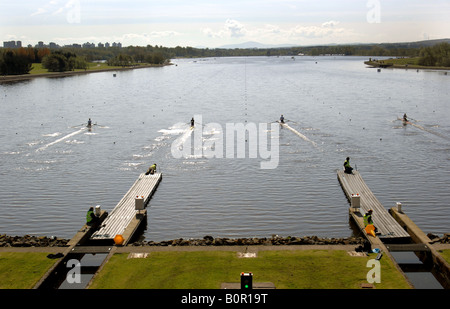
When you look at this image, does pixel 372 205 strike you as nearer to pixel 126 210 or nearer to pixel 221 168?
pixel 221 168

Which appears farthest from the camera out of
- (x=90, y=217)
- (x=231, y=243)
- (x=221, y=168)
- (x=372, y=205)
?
(x=221, y=168)

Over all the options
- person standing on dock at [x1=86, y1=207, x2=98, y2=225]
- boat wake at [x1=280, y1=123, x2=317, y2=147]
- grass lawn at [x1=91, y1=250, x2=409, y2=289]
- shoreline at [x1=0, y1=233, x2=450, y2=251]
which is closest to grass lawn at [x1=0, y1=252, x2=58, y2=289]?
shoreline at [x1=0, y1=233, x2=450, y2=251]

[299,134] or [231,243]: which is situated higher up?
[299,134]

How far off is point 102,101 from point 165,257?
4296 inches

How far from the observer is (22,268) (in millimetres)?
27922

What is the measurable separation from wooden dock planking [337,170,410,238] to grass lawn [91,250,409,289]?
274 inches

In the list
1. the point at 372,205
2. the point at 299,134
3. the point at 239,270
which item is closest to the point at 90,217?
the point at 239,270

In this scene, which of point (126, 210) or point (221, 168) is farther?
point (221, 168)

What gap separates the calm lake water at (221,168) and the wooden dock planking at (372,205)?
1349 millimetres

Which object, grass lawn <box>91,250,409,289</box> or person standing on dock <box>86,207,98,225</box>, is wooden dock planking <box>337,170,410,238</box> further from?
person standing on dock <box>86,207,98,225</box>

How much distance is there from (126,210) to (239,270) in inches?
693

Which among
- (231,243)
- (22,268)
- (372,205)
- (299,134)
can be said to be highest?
(299,134)
